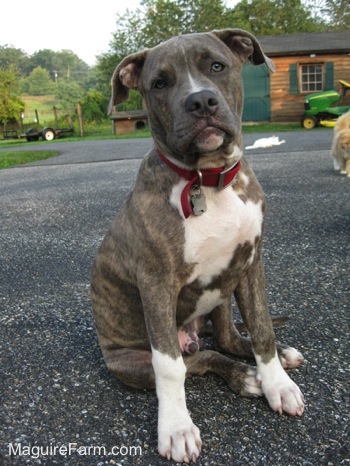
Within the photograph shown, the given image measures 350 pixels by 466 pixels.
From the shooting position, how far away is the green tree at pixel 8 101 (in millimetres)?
36688

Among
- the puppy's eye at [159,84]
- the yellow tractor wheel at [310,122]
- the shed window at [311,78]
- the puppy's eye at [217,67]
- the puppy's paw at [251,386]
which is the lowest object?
the puppy's paw at [251,386]

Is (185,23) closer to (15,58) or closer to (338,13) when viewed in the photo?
(338,13)

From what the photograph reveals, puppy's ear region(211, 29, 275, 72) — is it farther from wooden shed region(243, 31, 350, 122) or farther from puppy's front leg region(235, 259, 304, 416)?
wooden shed region(243, 31, 350, 122)

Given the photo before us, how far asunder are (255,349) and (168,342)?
19.0 inches

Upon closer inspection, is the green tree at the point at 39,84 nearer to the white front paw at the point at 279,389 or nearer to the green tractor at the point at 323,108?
the green tractor at the point at 323,108

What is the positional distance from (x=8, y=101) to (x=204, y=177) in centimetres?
3784

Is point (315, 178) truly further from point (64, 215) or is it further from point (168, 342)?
point (168, 342)

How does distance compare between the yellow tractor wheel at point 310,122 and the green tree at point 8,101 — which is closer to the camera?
the yellow tractor wheel at point 310,122

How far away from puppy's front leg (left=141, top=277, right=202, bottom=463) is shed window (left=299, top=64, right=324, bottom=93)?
23.8 meters

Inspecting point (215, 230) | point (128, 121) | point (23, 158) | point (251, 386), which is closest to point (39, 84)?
point (128, 121)

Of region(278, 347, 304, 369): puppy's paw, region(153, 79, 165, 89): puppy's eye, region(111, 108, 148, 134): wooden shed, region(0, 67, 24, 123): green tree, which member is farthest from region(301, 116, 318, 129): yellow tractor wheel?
region(0, 67, 24, 123): green tree

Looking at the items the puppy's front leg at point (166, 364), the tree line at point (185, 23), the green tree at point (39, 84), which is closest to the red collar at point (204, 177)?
the puppy's front leg at point (166, 364)

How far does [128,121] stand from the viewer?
29188 millimetres

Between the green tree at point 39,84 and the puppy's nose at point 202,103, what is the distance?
103194 millimetres
